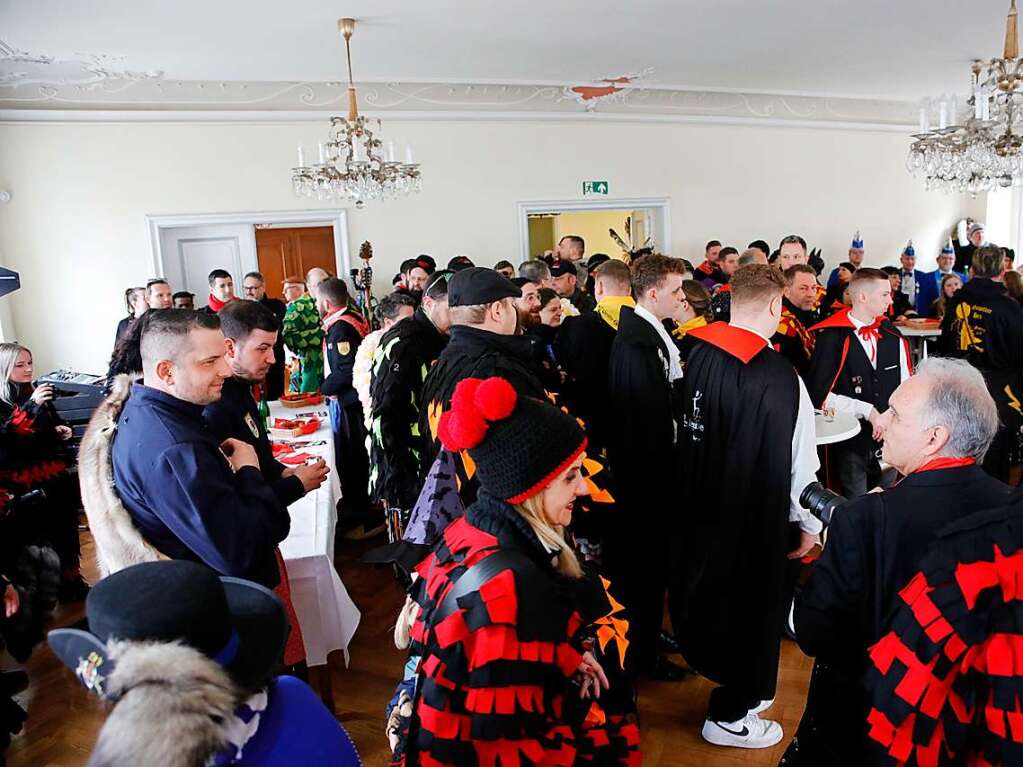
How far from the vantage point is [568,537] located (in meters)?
1.81

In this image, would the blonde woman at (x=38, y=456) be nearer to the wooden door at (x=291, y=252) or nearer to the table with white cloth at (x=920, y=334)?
the wooden door at (x=291, y=252)

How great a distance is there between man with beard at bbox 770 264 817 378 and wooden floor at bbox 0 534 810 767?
5.17 ft

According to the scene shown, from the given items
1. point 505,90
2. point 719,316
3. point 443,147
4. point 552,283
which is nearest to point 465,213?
point 443,147

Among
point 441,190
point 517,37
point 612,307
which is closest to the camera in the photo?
point 612,307

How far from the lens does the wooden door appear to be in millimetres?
7508

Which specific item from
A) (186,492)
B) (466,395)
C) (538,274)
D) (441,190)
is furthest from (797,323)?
(441,190)

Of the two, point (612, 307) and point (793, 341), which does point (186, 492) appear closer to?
point (612, 307)

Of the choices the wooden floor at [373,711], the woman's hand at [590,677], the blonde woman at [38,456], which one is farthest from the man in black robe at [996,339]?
the blonde woman at [38,456]

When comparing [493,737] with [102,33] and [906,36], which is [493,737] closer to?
[102,33]

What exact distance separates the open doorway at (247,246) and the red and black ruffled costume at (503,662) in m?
6.61

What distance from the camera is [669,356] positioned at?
284 centimetres

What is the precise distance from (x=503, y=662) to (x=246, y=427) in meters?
1.30

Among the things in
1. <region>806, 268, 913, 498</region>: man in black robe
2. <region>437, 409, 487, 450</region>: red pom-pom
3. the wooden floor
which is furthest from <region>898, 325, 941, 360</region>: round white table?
<region>437, 409, 487, 450</region>: red pom-pom

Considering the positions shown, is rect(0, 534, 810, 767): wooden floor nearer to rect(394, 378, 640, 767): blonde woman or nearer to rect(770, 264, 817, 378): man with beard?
rect(394, 378, 640, 767): blonde woman
